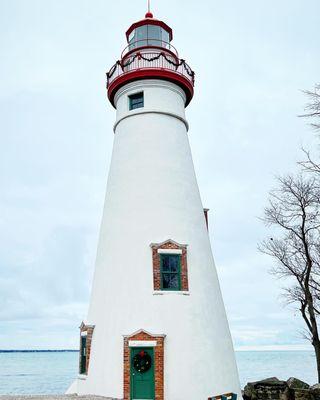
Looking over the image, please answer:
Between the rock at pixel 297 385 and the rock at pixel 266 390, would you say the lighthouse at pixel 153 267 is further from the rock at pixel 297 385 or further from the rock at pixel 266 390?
the rock at pixel 266 390

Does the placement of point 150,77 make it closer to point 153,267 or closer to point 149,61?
point 149,61

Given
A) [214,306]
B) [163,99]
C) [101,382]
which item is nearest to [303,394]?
[214,306]

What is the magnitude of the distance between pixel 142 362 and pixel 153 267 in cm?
305

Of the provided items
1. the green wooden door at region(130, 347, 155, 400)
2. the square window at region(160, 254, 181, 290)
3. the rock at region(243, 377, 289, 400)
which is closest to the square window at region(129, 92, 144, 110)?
the square window at region(160, 254, 181, 290)

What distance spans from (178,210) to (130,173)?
2.34 m

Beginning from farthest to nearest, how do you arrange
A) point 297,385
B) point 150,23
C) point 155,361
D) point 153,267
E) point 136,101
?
point 150,23 → point 136,101 → point 297,385 → point 153,267 → point 155,361

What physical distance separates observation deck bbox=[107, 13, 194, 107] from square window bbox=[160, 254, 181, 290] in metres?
7.34

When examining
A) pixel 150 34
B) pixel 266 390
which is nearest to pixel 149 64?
pixel 150 34

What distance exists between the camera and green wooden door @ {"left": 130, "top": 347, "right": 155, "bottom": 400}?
42.8 feet

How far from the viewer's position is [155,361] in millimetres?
13188

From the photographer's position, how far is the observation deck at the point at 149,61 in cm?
1702

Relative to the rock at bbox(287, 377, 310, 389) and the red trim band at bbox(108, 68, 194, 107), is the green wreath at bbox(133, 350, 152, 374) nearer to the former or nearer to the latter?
the rock at bbox(287, 377, 310, 389)

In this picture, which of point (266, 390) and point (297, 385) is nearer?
point (297, 385)

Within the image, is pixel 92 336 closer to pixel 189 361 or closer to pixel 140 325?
pixel 140 325
